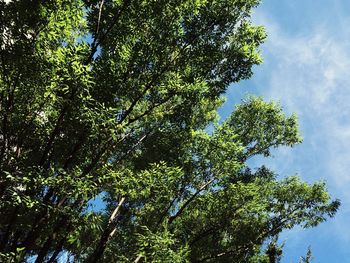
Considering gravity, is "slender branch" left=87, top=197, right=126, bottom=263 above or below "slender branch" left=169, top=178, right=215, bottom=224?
below

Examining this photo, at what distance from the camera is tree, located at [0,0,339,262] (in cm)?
959

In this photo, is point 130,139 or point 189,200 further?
point 130,139

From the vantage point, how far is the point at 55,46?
11445 millimetres

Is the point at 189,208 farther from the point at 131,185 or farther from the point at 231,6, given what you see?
the point at 231,6

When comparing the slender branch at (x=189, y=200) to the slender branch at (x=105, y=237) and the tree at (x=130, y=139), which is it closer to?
the tree at (x=130, y=139)

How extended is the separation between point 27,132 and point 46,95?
2164 mm

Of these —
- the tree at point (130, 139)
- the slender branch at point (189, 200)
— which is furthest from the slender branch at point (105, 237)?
the slender branch at point (189, 200)

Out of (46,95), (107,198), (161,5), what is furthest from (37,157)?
(161,5)

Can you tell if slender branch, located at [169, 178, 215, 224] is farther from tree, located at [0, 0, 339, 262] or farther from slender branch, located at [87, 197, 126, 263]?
slender branch, located at [87, 197, 126, 263]

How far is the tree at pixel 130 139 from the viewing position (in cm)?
959

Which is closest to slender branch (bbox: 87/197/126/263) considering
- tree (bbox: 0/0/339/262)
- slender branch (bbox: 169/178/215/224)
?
tree (bbox: 0/0/339/262)

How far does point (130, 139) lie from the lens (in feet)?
50.3

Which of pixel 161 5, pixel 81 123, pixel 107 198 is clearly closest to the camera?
pixel 81 123

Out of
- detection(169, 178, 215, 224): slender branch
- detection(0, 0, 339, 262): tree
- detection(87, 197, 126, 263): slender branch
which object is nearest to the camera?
detection(0, 0, 339, 262): tree
